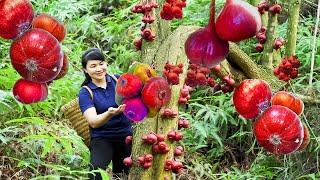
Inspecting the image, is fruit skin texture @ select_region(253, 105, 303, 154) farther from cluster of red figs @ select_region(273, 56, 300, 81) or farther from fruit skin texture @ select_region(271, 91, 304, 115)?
cluster of red figs @ select_region(273, 56, 300, 81)

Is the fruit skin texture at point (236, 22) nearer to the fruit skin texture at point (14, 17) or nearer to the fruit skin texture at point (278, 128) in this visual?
the fruit skin texture at point (278, 128)

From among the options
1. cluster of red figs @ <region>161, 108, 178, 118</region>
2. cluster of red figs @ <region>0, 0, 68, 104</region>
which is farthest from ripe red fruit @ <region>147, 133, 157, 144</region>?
cluster of red figs @ <region>0, 0, 68, 104</region>

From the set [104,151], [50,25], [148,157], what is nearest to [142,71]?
[50,25]

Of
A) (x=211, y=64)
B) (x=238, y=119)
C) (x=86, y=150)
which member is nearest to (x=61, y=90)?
(x=86, y=150)

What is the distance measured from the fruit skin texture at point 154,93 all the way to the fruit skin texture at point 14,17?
17cm

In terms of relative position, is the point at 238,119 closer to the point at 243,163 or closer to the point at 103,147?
the point at 243,163

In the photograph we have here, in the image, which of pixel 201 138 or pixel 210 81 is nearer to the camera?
pixel 210 81

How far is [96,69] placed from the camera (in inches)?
114

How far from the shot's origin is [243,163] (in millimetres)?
4211

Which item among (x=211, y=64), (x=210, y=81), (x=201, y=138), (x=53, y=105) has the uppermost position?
(x=211, y=64)

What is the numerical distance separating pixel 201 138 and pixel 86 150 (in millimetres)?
896

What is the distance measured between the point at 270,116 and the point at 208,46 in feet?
0.35

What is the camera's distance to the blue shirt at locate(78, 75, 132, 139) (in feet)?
9.34

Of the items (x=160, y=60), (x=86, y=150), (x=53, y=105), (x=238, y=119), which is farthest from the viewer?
(x=238, y=119)
